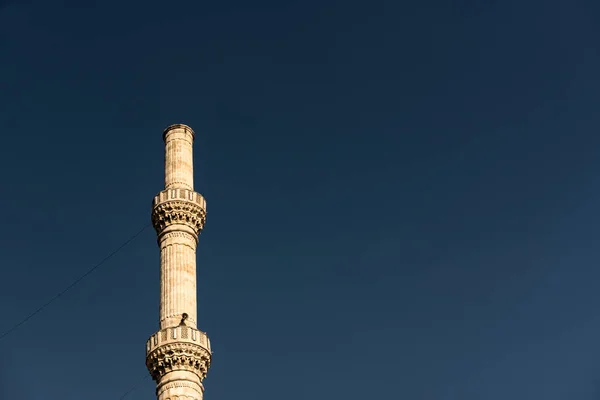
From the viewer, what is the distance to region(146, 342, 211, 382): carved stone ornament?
127ft

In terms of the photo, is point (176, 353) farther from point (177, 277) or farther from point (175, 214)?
point (175, 214)

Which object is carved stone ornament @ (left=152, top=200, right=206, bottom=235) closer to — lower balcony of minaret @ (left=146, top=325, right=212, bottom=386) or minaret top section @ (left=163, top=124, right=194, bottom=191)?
minaret top section @ (left=163, top=124, right=194, bottom=191)

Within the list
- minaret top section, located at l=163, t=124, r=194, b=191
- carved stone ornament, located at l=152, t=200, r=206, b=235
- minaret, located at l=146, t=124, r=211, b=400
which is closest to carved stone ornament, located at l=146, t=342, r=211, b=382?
minaret, located at l=146, t=124, r=211, b=400

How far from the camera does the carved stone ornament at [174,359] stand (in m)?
38.7

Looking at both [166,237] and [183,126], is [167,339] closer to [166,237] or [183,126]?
[166,237]

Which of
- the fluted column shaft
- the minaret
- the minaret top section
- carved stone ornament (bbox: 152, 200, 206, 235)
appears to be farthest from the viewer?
the minaret top section

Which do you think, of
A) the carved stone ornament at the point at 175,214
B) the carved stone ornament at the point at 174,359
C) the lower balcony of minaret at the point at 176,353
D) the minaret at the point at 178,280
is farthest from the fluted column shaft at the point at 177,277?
the carved stone ornament at the point at 174,359

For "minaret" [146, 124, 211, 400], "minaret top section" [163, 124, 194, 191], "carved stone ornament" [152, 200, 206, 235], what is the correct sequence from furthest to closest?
1. "minaret top section" [163, 124, 194, 191]
2. "carved stone ornament" [152, 200, 206, 235]
3. "minaret" [146, 124, 211, 400]

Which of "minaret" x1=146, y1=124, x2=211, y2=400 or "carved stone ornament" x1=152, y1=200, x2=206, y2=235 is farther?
"carved stone ornament" x1=152, y1=200, x2=206, y2=235

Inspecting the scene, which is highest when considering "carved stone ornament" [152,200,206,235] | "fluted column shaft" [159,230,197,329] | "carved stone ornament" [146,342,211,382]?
"carved stone ornament" [152,200,206,235]

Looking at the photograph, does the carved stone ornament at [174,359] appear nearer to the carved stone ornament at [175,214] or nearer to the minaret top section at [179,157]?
the carved stone ornament at [175,214]

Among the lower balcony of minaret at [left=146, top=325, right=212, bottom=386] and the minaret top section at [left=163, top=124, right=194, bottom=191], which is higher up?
the minaret top section at [left=163, top=124, right=194, bottom=191]

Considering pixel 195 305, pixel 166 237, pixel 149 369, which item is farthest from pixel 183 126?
pixel 149 369

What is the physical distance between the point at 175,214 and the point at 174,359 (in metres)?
6.67
